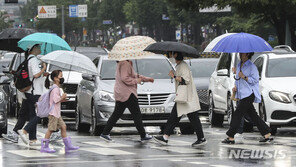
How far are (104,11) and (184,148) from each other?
4693 inches

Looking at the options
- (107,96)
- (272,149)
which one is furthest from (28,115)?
(272,149)

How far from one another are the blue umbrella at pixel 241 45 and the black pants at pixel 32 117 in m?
3.12

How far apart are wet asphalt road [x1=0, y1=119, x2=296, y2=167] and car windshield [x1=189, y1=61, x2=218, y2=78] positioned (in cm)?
750

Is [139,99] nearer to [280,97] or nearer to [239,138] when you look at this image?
[239,138]

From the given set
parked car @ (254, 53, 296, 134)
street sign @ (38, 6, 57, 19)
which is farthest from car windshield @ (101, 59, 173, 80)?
street sign @ (38, 6, 57, 19)

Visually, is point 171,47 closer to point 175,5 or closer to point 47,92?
point 47,92

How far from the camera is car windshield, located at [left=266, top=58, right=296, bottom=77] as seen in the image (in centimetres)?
1711

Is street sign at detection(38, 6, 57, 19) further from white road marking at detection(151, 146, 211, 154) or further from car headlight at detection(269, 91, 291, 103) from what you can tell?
white road marking at detection(151, 146, 211, 154)

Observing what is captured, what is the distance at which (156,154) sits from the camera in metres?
12.7

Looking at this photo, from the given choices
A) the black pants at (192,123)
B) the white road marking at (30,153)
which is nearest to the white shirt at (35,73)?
the white road marking at (30,153)

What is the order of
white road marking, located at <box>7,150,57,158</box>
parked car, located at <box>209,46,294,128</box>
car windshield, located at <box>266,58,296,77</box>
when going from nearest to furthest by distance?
1. white road marking, located at <box>7,150,57,158</box>
2. car windshield, located at <box>266,58,296,77</box>
3. parked car, located at <box>209,46,294,128</box>

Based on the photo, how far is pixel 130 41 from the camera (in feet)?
49.8

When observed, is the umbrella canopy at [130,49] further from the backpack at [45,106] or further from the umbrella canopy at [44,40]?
the backpack at [45,106]

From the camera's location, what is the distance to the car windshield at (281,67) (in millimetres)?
17109
